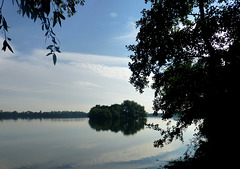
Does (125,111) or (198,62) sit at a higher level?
(198,62)

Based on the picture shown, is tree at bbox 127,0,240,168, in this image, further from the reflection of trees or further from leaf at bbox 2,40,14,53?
the reflection of trees

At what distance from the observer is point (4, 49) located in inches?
131

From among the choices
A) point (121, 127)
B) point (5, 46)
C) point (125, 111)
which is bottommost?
point (121, 127)

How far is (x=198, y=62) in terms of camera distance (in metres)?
11.2

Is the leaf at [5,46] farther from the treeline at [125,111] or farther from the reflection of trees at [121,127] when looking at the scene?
the treeline at [125,111]

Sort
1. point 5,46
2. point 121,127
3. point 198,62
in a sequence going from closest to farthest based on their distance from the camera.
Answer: point 5,46 → point 198,62 → point 121,127

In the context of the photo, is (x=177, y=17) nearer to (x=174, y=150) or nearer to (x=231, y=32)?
(x=231, y=32)

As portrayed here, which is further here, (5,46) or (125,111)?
(125,111)

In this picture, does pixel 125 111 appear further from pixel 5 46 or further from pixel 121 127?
pixel 5 46

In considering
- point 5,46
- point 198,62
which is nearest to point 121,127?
point 198,62

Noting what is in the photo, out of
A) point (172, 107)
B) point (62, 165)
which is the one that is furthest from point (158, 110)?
point (62, 165)

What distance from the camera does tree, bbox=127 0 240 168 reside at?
327 inches

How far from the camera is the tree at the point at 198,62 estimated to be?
8.30 metres

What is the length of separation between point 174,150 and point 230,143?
21.4 m
